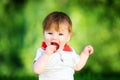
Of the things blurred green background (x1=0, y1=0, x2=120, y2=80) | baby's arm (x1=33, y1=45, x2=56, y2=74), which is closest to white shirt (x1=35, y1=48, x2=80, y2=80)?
baby's arm (x1=33, y1=45, x2=56, y2=74)

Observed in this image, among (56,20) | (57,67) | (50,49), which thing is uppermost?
(56,20)

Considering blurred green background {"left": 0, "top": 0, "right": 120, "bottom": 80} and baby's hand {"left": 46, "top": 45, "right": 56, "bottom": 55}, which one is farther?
blurred green background {"left": 0, "top": 0, "right": 120, "bottom": 80}

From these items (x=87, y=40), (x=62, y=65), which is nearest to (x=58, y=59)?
(x=62, y=65)

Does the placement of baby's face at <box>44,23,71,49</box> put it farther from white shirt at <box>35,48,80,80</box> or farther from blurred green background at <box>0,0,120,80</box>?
blurred green background at <box>0,0,120,80</box>

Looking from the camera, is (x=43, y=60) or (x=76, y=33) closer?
(x=43, y=60)

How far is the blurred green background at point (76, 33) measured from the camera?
15.8 ft

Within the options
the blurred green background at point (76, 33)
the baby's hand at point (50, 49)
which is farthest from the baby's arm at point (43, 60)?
the blurred green background at point (76, 33)

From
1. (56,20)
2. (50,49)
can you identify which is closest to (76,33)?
(56,20)

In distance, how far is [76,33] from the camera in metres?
4.82

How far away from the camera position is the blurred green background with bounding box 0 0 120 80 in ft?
15.8

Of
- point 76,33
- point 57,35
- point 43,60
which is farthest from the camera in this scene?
point 76,33

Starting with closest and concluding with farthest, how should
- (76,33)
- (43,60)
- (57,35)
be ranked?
(43,60), (57,35), (76,33)

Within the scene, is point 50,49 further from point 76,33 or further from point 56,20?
point 76,33

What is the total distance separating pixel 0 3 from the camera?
4.91 metres
